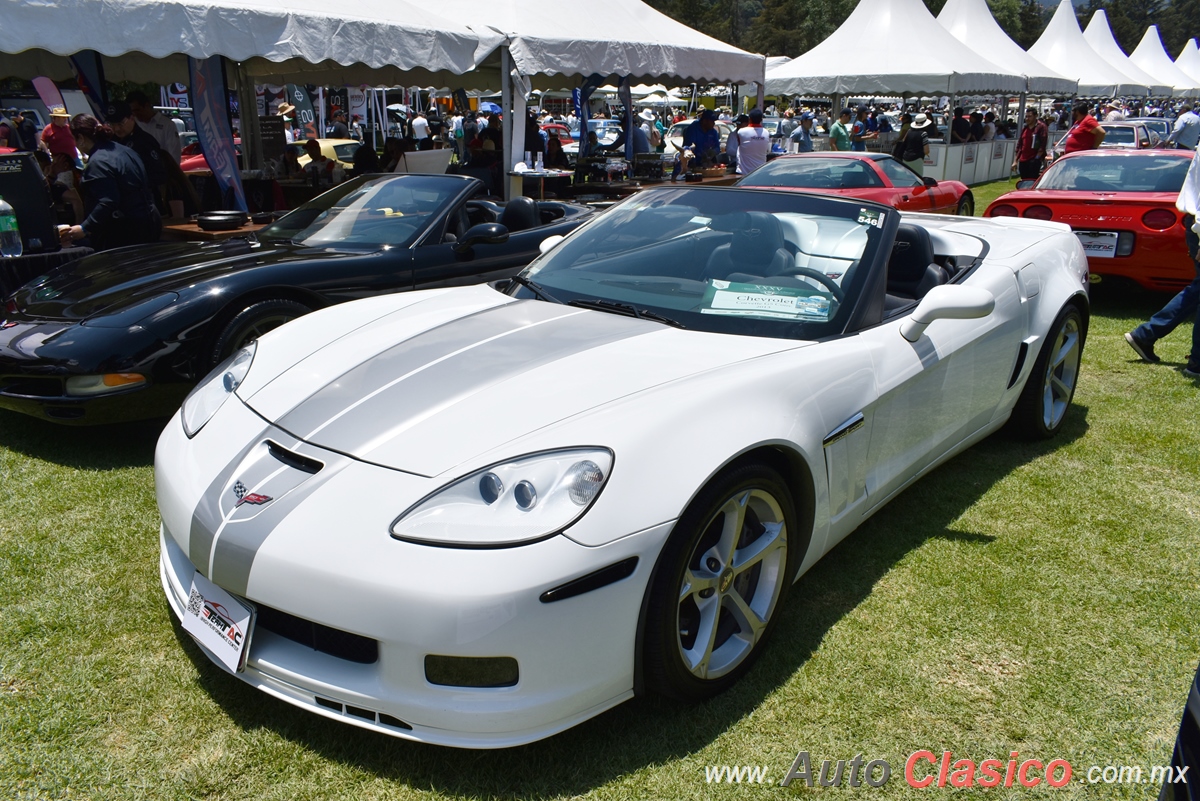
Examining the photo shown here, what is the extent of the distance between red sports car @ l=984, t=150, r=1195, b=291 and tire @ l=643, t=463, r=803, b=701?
5363 millimetres

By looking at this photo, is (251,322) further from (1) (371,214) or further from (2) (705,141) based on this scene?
(2) (705,141)

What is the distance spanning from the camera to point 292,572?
1.93m

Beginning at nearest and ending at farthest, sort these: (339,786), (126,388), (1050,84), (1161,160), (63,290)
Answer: (339,786)
(126,388)
(63,290)
(1161,160)
(1050,84)

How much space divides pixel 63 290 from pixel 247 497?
3.25 m

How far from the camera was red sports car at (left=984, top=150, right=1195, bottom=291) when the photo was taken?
21.9 feet

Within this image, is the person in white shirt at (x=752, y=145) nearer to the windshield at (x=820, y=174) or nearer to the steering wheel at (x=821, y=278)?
the windshield at (x=820, y=174)

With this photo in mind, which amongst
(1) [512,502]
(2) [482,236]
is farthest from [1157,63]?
(1) [512,502]

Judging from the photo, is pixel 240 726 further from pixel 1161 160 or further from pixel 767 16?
pixel 767 16

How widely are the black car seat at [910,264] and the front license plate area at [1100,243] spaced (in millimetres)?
4272

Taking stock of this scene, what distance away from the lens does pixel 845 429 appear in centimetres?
259

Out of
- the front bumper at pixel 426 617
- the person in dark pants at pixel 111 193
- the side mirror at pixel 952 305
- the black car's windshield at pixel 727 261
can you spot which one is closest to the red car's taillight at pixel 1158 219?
the black car's windshield at pixel 727 261

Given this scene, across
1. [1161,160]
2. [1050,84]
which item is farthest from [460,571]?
[1050,84]

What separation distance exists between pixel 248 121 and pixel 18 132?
409 cm

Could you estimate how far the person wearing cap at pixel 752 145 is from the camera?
14391 millimetres
